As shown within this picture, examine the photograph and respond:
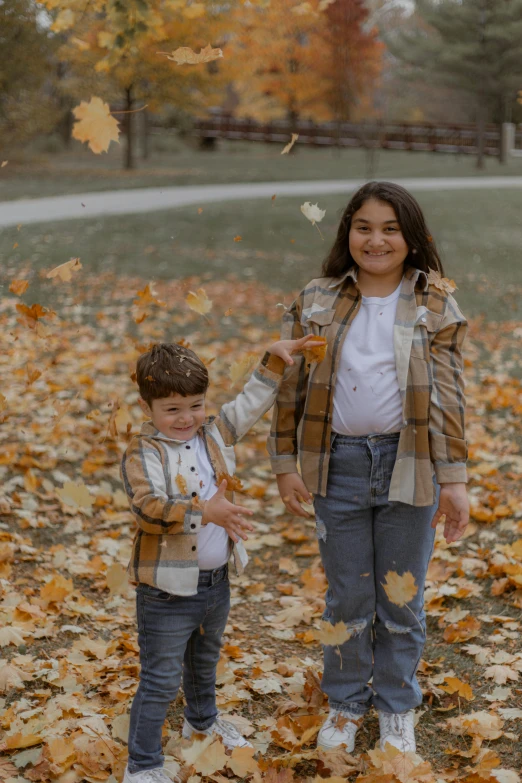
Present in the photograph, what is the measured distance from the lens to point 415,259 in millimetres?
2488

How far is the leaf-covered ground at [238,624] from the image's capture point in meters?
2.57

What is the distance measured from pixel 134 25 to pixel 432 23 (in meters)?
20.8

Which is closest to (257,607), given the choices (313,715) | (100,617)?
(100,617)

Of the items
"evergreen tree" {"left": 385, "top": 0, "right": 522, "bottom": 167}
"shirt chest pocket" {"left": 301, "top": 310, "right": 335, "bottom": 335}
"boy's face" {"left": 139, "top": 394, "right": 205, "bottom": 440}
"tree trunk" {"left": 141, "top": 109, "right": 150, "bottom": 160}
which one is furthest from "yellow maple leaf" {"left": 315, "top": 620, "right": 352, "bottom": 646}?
"tree trunk" {"left": 141, "top": 109, "right": 150, "bottom": 160}

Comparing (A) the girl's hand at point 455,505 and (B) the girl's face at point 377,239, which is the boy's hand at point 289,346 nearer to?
(B) the girl's face at point 377,239

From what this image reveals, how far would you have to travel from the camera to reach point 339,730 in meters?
2.66

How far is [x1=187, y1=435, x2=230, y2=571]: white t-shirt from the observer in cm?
230

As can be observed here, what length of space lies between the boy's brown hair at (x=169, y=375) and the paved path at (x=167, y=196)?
9.31 meters

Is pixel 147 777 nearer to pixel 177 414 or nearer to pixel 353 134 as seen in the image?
pixel 177 414

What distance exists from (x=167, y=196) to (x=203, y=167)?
8.68 meters

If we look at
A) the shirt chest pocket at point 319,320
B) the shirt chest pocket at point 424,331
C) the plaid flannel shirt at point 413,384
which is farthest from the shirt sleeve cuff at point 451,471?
the shirt chest pocket at point 319,320

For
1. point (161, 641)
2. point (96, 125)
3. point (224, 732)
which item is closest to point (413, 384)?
point (161, 641)

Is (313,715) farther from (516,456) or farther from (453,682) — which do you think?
(516,456)

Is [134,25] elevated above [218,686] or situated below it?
above
